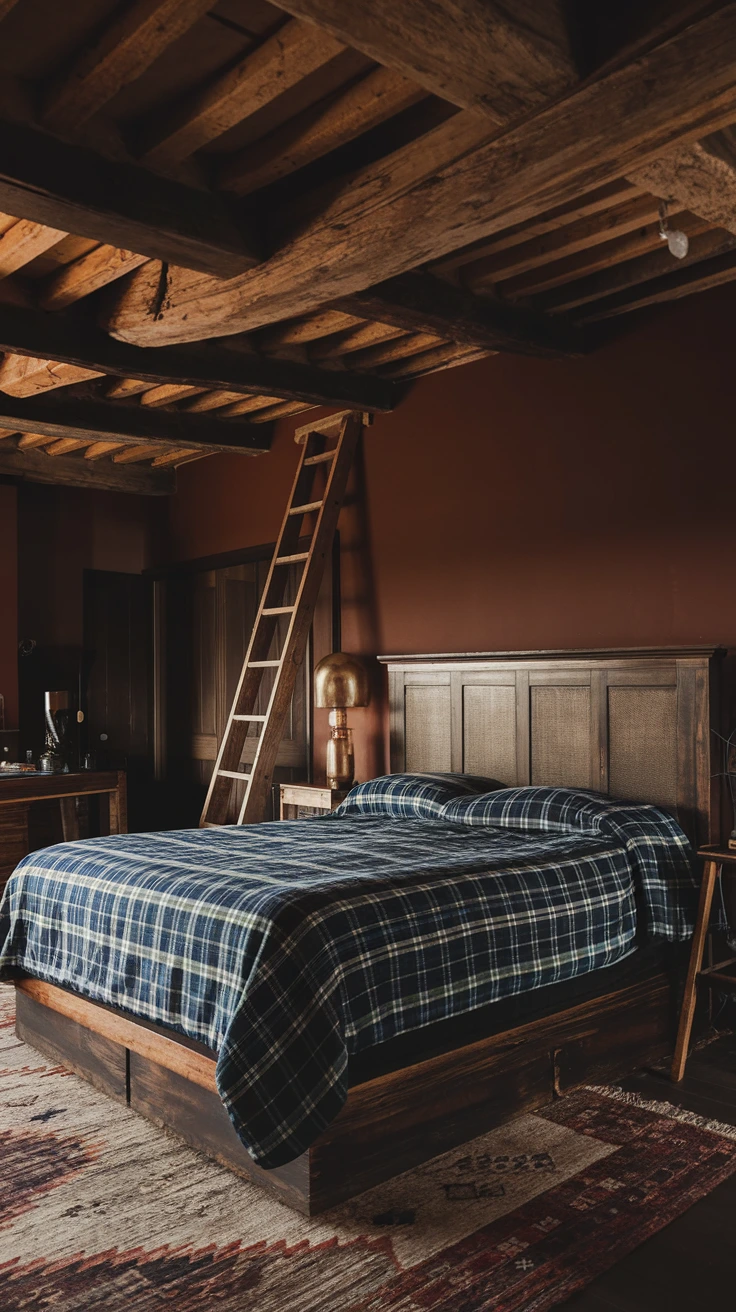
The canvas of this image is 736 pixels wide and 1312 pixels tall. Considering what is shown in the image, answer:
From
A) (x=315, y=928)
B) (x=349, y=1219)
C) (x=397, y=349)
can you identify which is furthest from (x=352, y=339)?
(x=349, y=1219)

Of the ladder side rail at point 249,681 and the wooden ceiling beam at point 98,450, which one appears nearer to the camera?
the ladder side rail at point 249,681

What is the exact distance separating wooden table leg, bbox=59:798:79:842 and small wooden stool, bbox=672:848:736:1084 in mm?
3476

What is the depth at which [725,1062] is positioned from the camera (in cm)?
319

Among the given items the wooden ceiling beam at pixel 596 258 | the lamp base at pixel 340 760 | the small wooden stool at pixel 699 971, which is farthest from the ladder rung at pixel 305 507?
the small wooden stool at pixel 699 971

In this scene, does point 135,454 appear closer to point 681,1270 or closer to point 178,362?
point 178,362

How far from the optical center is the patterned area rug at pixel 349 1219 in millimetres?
1989

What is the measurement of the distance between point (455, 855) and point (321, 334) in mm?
2075

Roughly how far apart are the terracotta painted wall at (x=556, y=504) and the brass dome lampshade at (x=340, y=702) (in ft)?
0.77

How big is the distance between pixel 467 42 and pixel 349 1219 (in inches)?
96.0

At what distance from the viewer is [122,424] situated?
4.77 metres

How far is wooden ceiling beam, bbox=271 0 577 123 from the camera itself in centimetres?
173

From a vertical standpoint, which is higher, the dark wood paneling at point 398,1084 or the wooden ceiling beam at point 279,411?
the wooden ceiling beam at point 279,411

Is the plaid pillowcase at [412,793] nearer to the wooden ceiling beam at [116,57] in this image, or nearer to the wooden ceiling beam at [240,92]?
the wooden ceiling beam at [240,92]

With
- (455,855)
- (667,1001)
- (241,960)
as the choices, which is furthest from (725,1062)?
(241,960)
